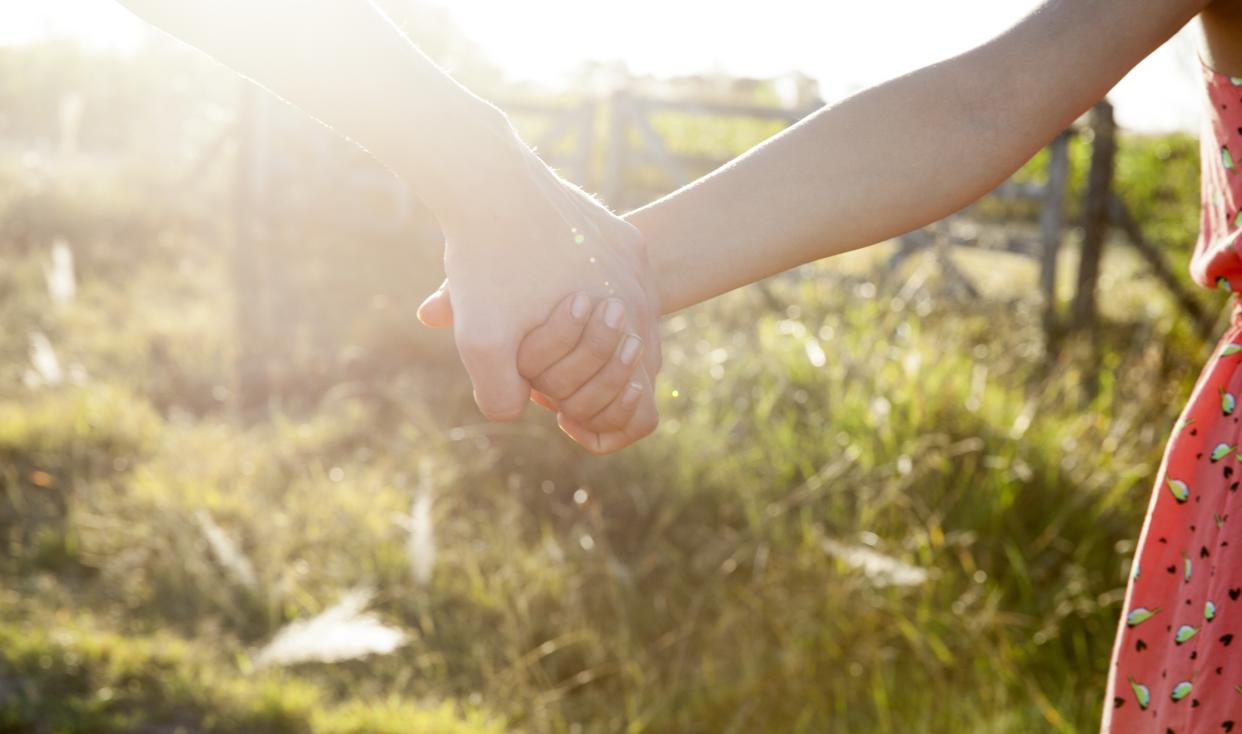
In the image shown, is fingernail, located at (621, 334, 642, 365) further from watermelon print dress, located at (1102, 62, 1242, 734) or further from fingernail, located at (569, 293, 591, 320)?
watermelon print dress, located at (1102, 62, 1242, 734)

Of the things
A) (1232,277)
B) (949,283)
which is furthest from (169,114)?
(1232,277)

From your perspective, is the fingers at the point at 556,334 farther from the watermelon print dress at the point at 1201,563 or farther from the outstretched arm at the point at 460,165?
the watermelon print dress at the point at 1201,563

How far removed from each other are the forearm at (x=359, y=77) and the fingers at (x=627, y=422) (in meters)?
0.30

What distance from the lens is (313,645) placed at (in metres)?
2.97

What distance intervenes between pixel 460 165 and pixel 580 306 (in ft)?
0.65

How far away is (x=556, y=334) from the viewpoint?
1.30 metres

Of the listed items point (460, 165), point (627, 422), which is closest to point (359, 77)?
point (460, 165)

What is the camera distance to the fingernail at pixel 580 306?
129 centimetres

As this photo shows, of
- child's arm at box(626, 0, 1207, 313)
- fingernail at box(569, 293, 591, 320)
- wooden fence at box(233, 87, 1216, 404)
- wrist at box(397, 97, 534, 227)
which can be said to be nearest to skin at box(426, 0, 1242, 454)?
child's arm at box(626, 0, 1207, 313)

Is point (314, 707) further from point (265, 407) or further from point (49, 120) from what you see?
point (49, 120)

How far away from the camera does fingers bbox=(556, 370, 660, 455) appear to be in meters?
1.38

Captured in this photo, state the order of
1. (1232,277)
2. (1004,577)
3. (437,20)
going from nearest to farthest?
(1232,277), (1004,577), (437,20)

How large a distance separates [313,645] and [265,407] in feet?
7.47

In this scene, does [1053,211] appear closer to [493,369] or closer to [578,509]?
[578,509]
